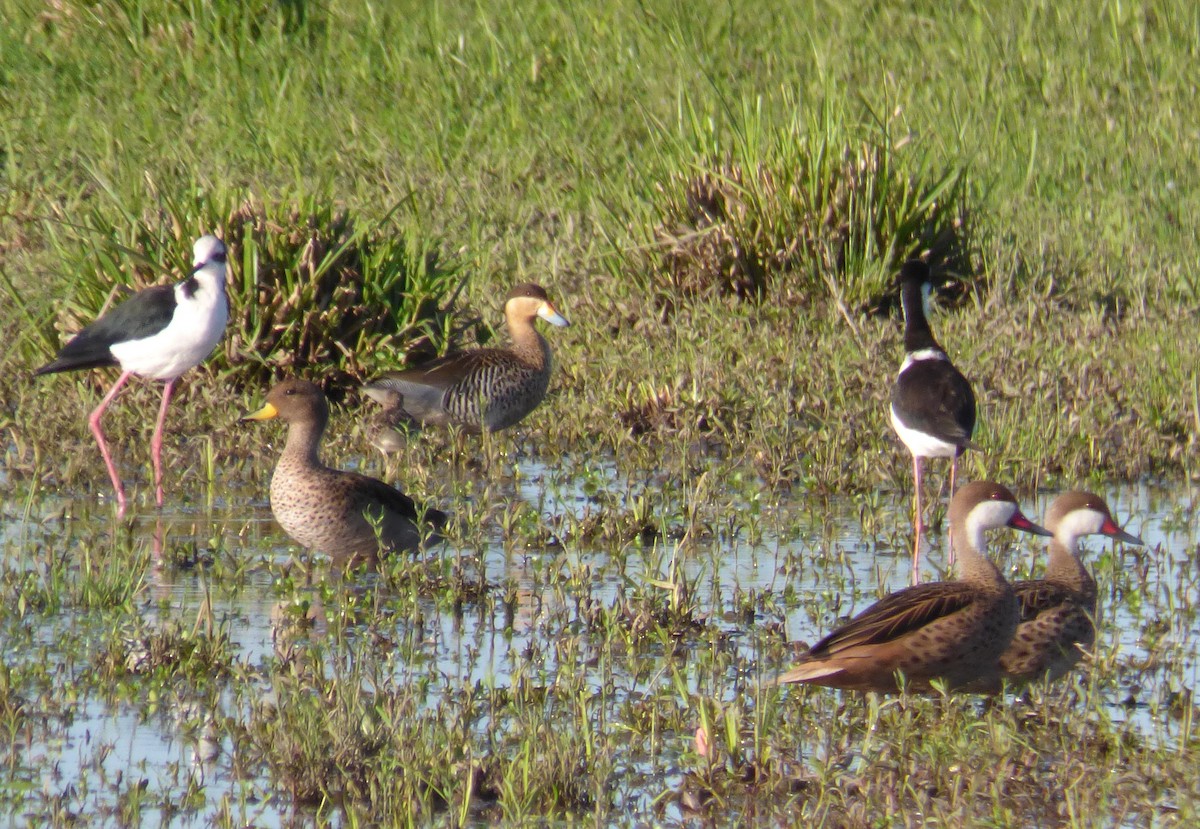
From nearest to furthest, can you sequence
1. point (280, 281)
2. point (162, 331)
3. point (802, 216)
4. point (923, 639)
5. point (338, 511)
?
point (923, 639) → point (338, 511) → point (162, 331) → point (280, 281) → point (802, 216)

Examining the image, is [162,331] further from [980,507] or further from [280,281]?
[980,507]

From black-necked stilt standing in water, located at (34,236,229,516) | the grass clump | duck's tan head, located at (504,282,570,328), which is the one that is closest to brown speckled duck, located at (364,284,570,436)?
duck's tan head, located at (504,282,570,328)

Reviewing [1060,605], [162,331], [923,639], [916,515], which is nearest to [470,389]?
[162,331]

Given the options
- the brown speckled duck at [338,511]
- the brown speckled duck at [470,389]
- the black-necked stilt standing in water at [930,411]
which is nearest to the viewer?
the brown speckled duck at [338,511]

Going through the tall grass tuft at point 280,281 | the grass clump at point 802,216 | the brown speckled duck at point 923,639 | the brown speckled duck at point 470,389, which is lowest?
the brown speckled duck at point 923,639

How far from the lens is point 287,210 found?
978 centimetres

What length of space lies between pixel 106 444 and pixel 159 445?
645 millimetres

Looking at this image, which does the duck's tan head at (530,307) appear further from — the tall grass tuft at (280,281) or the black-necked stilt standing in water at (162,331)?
the black-necked stilt standing in water at (162,331)

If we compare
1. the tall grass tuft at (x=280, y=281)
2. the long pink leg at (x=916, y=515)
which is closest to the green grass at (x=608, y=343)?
the tall grass tuft at (x=280, y=281)

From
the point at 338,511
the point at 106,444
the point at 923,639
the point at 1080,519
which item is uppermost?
the point at 106,444

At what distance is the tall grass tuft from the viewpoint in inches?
380

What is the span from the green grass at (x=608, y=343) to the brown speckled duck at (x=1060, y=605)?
0.22 meters

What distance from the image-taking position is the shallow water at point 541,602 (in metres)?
5.05

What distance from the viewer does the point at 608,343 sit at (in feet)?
36.1
